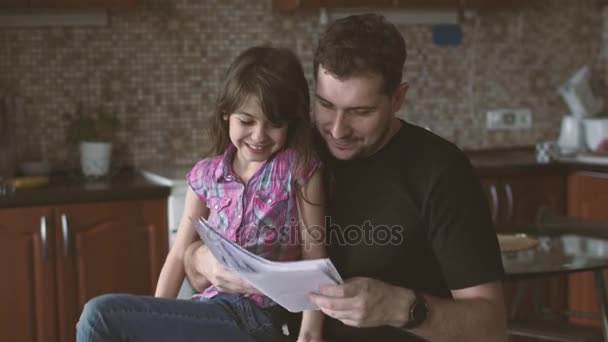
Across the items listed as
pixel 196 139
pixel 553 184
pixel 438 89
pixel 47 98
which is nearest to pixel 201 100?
pixel 196 139

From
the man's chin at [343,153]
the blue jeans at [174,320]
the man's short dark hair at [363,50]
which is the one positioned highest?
the man's short dark hair at [363,50]

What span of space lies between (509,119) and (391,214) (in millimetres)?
2806

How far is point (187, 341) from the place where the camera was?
172 cm

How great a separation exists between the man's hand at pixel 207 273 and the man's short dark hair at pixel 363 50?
453 mm

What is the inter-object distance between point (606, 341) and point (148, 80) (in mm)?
2182

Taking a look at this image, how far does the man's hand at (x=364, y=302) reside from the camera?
1.51 m

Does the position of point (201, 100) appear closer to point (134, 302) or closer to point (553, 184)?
point (553, 184)

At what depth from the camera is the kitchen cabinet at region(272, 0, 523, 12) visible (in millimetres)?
3775

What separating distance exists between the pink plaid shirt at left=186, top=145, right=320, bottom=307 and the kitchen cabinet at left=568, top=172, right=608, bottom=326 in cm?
230

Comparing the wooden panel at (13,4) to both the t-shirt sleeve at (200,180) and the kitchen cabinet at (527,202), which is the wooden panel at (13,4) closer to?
the t-shirt sleeve at (200,180)

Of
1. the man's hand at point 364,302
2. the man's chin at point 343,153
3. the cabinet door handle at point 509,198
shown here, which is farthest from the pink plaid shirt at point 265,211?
the cabinet door handle at point 509,198

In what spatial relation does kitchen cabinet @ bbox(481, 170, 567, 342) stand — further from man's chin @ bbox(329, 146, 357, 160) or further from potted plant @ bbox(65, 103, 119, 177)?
man's chin @ bbox(329, 146, 357, 160)

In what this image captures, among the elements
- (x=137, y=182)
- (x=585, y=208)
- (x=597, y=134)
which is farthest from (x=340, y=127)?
(x=597, y=134)

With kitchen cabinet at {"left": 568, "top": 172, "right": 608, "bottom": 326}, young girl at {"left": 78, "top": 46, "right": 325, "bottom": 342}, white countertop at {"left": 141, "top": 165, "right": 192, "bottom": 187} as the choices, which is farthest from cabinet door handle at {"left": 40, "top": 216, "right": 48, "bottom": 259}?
kitchen cabinet at {"left": 568, "top": 172, "right": 608, "bottom": 326}
